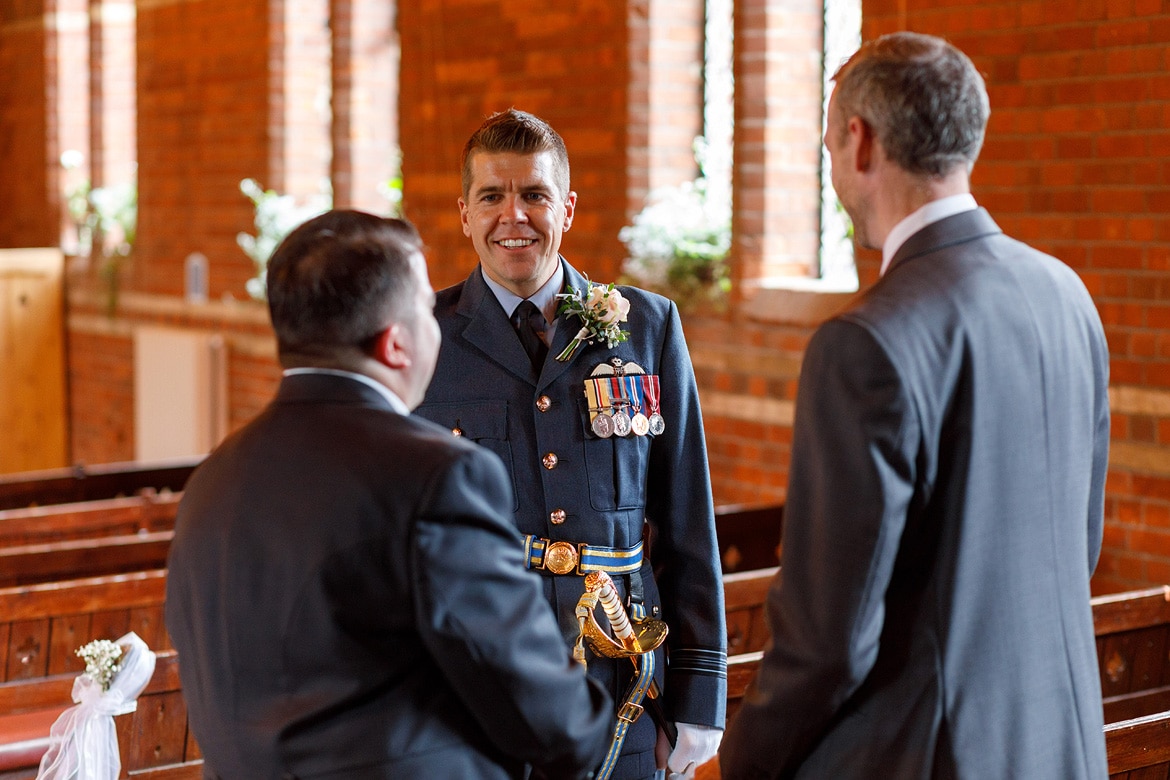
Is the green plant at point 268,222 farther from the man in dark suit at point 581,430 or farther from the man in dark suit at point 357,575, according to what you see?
the man in dark suit at point 357,575

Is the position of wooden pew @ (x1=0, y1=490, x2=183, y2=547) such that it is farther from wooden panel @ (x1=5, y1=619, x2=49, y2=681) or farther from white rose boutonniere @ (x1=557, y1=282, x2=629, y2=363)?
white rose boutonniere @ (x1=557, y1=282, x2=629, y2=363)

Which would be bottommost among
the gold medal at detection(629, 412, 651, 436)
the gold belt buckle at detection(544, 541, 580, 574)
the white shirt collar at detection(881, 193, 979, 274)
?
the gold belt buckle at detection(544, 541, 580, 574)

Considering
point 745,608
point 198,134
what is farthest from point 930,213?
point 198,134

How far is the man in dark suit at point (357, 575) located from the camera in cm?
150

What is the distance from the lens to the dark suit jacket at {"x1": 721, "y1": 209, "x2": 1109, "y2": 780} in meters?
1.56

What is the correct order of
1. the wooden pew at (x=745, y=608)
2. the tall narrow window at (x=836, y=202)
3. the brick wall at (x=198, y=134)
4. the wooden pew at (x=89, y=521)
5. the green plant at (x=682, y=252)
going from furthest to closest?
the brick wall at (x=198, y=134)
the green plant at (x=682, y=252)
the tall narrow window at (x=836, y=202)
the wooden pew at (x=89, y=521)
the wooden pew at (x=745, y=608)

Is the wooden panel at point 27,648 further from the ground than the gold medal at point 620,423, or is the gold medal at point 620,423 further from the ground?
the gold medal at point 620,423

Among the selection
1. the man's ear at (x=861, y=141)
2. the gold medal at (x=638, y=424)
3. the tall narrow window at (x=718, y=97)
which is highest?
the tall narrow window at (x=718, y=97)

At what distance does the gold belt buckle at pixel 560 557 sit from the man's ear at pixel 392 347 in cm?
67

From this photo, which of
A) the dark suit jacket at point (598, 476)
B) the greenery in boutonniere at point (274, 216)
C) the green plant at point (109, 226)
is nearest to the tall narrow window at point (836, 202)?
the greenery in boutonniere at point (274, 216)

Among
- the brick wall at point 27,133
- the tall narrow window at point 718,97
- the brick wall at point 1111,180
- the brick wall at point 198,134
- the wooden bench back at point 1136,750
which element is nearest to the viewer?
the wooden bench back at point 1136,750

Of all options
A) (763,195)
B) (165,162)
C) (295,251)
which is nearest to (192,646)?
(295,251)

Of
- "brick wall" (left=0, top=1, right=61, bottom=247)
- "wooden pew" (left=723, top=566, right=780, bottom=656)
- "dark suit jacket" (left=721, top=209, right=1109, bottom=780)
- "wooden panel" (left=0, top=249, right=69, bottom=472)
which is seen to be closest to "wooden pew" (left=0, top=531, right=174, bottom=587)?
"wooden pew" (left=723, top=566, right=780, bottom=656)

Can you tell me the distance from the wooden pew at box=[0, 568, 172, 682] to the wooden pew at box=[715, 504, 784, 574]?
1796mm
